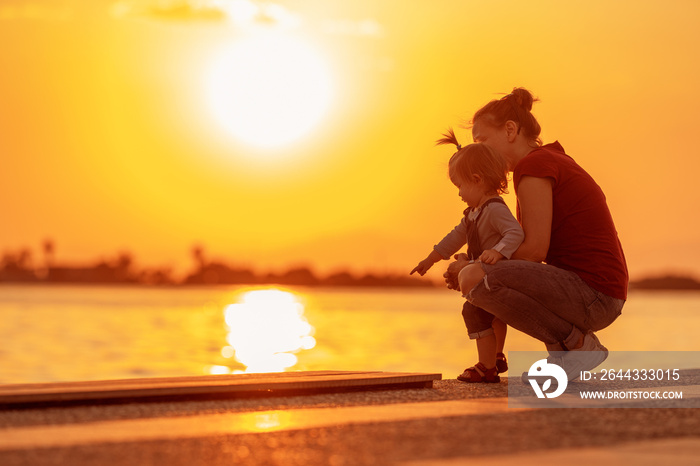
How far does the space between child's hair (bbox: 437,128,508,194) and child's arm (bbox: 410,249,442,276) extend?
560mm

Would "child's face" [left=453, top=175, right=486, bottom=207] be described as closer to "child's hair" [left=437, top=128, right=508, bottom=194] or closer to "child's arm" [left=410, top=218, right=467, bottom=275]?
"child's hair" [left=437, top=128, right=508, bottom=194]

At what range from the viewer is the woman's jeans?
5.63 meters

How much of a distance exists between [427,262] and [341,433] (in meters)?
2.44

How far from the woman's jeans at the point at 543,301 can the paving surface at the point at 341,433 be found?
0.75 m

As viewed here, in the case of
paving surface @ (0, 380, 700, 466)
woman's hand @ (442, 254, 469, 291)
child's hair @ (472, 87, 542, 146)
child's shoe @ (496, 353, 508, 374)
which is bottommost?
paving surface @ (0, 380, 700, 466)

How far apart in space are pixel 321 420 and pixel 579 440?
964mm

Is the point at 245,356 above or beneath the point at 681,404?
above

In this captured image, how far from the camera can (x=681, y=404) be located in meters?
5.02

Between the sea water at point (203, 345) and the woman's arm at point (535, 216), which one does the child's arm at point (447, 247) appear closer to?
the woman's arm at point (535, 216)

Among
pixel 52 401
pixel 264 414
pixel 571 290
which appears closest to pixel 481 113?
pixel 571 290

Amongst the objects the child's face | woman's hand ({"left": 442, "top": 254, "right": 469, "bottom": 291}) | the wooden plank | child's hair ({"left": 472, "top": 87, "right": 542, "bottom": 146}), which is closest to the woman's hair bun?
child's hair ({"left": 472, "top": 87, "right": 542, "bottom": 146})

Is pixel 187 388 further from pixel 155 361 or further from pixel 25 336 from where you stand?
pixel 25 336

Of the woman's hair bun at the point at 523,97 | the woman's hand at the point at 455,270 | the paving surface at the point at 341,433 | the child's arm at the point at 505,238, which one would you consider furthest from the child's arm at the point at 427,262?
the paving surface at the point at 341,433

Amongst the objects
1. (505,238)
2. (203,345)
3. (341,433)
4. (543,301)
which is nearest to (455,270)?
(505,238)
